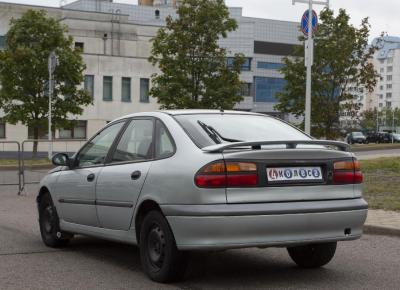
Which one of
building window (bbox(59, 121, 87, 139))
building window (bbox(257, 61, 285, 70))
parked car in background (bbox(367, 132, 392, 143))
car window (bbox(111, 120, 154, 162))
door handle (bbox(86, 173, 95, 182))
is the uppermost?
building window (bbox(257, 61, 285, 70))

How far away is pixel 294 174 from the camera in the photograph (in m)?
6.19

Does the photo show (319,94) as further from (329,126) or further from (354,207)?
(354,207)

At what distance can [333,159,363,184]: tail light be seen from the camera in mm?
6438

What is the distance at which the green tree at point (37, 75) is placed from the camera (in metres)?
38.6

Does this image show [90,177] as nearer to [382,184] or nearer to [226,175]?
[226,175]

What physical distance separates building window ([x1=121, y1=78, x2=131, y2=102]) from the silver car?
5641cm

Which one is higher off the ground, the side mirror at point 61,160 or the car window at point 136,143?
the car window at point 136,143

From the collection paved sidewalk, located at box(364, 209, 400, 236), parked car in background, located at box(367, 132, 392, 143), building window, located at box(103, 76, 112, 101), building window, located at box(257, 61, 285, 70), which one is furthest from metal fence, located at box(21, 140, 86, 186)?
building window, located at box(257, 61, 285, 70)

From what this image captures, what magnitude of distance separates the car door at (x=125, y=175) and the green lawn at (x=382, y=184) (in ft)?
19.7

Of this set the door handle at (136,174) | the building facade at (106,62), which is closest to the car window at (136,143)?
the door handle at (136,174)

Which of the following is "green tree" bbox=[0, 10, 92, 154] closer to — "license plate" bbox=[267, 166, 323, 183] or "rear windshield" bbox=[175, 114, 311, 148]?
"rear windshield" bbox=[175, 114, 311, 148]

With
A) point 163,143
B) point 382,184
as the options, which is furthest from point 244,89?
point 163,143

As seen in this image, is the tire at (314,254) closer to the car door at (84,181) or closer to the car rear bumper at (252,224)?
the car rear bumper at (252,224)

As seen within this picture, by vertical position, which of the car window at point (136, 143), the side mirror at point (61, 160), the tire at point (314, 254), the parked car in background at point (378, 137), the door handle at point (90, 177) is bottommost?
the parked car in background at point (378, 137)
